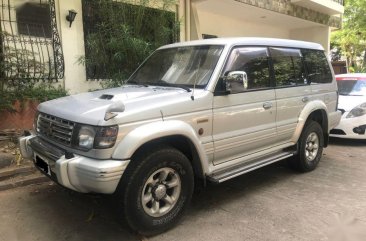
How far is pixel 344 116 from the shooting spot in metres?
7.12

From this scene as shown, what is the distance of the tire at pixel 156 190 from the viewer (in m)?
3.10

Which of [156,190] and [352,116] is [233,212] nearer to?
[156,190]

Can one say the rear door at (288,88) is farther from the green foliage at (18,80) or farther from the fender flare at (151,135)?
the green foliage at (18,80)

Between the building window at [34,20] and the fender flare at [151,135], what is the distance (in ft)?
15.6

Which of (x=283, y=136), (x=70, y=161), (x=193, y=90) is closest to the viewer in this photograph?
(x=70, y=161)

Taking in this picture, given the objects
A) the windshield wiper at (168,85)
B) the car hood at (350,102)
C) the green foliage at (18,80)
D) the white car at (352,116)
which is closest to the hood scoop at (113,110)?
the windshield wiper at (168,85)

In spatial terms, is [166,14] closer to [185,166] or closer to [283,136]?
[283,136]

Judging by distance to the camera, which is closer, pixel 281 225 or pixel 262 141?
pixel 281 225

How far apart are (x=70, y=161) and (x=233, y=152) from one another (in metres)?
1.86

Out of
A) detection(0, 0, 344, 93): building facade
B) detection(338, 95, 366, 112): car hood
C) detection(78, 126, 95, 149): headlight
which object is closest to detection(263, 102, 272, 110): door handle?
detection(78, 126, 95, 149): headlight

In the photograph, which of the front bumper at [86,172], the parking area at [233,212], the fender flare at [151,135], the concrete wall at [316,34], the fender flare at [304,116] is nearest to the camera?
the front bumper at [86,172]

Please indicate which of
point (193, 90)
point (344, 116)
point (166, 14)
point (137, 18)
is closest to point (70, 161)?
point (193, 90)

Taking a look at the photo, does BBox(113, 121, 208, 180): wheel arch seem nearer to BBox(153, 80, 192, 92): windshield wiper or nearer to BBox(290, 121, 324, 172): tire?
BBox(153, 80, 192, 92): windshield wiper

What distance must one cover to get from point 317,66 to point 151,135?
3531 millimetres
